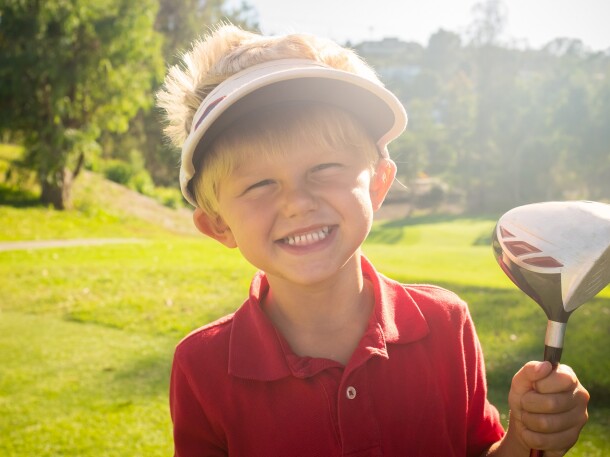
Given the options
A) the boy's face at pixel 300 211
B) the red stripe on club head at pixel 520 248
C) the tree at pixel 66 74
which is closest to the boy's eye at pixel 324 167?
the boy's face at pixel 300 211

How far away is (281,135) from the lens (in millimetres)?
1787

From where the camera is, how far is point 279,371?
5.90 ft

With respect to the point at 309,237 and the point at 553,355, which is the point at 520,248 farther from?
the point at 309,237

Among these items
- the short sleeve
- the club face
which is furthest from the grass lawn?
the club face

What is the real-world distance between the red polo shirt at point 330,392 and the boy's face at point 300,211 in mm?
245

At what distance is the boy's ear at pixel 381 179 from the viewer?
81.4 inches

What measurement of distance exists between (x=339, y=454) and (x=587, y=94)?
32.9 m

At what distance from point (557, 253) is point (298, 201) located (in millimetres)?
687

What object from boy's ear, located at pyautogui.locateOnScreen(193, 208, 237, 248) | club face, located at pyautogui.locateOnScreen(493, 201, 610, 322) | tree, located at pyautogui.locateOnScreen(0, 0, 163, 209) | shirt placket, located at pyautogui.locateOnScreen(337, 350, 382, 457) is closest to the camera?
club face, located at pyautogui.locateOnScreen(493, 201, 610, 322)

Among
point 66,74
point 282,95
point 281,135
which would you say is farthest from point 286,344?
point 66,74

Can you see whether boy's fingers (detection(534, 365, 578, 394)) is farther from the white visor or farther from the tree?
the tree

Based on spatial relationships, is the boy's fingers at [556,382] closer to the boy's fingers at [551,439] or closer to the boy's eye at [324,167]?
the boy's fingers at [551,439]

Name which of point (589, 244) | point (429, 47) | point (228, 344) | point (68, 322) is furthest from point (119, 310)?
point (429, 47)

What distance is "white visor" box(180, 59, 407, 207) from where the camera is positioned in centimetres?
168
